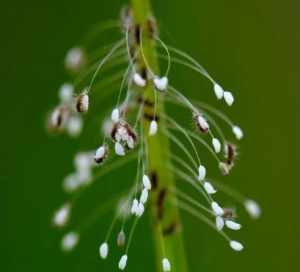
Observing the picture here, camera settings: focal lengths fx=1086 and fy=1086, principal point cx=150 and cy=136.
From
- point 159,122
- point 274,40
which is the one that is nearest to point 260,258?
point 274,40

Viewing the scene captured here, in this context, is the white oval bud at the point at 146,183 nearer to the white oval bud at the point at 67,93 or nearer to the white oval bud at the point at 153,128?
the white oval bud at the point at 153,128

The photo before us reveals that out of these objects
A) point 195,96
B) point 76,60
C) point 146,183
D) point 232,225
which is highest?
point 76,60

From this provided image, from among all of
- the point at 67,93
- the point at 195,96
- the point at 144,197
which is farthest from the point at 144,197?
the point at 195,96

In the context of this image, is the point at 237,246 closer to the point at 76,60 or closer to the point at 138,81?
the point at 138,81

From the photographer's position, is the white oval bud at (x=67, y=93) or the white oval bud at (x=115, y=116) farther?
the white oval bud at (x=67, y=93)

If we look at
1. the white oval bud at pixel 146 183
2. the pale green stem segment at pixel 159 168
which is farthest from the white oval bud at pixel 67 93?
the white oval bud at pixel 146 183
